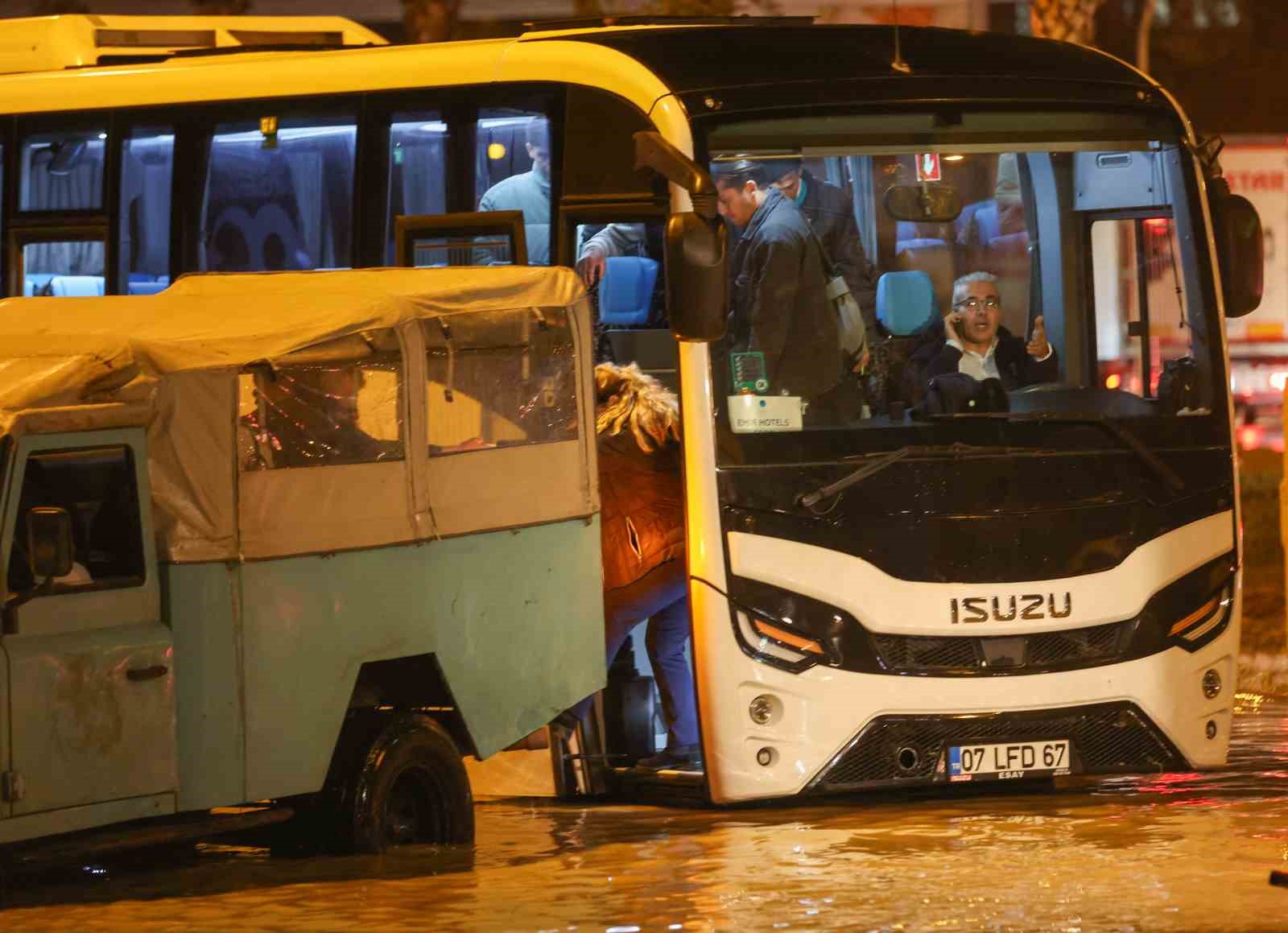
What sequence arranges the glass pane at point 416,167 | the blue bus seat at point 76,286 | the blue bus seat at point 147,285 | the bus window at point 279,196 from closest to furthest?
the glass pane at point 416,167, the bus window at point 279,196, the blue bus seat at point 147,285, the blue bus seat at point 76,286

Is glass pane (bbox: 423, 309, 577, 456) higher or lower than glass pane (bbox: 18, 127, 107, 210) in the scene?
lower

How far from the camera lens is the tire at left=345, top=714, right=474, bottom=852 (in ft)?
32.7

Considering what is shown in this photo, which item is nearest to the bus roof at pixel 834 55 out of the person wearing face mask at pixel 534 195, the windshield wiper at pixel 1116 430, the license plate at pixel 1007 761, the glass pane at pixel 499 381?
the person wearing face mask at pixel 534 195

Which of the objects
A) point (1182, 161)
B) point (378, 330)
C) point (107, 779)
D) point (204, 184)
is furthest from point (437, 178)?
point (107, 779)

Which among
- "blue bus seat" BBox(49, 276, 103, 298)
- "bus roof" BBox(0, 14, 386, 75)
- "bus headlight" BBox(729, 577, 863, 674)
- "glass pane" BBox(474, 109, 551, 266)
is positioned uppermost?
"bus roof" BBox(0, 14, 386, 75)

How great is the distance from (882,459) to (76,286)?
4743 millimetres

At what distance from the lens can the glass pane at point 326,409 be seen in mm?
9492

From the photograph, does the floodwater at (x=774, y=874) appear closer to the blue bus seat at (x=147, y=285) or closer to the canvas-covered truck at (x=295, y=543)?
the canvas-covered truck at (x=295, y=543)

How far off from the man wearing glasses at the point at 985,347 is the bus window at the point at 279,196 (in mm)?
2975

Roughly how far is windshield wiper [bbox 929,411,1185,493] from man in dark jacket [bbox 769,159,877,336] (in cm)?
60

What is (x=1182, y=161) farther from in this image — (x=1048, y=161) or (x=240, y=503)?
(x=240, y=503)

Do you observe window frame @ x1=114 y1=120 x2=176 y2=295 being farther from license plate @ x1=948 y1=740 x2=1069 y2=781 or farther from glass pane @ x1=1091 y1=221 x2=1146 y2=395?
license plate @ x1=948 y1=740 x2=1069 y2=781

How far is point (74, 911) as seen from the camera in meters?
9.09

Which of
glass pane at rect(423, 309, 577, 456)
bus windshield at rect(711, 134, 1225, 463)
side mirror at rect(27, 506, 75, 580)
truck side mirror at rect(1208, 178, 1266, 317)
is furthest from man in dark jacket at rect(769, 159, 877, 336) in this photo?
side mirror at rect(27, 506, 75, 580)
